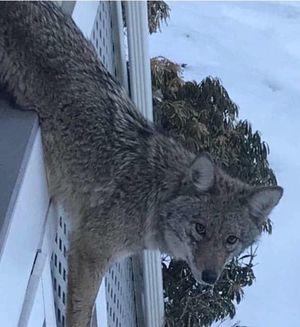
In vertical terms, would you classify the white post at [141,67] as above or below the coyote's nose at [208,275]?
above

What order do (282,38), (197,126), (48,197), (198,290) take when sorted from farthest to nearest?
(282,38) < (198,290) < (197,126) < (48,197)

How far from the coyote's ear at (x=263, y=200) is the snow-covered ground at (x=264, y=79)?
3.39 m

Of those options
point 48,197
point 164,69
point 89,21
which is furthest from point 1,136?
point 164,69

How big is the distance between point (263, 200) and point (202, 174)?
0.71ft

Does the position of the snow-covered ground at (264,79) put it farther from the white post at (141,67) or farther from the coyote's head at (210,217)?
the coyote's head at (210,217)

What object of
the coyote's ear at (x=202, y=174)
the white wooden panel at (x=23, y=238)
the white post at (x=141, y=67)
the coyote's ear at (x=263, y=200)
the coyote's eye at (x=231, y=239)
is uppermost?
the white post at (x=141, y=67)

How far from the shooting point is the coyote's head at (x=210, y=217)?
3191mm

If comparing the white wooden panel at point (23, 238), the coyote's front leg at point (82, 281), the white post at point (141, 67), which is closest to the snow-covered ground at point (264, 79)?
the white post at point (141, 67)

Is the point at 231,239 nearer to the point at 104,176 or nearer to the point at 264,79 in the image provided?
the point at 104,176

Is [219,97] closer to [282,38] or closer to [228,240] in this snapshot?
[228,240]

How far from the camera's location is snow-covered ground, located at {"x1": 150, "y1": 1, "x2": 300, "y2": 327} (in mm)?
6852

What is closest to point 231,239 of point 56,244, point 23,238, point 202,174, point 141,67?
point 202,174

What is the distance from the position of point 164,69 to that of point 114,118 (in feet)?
8.81

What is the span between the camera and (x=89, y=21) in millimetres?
4020
